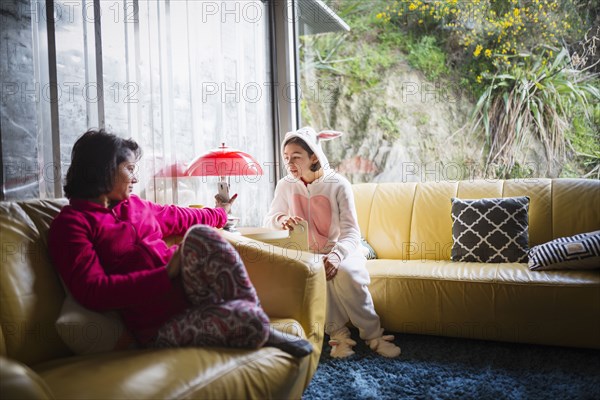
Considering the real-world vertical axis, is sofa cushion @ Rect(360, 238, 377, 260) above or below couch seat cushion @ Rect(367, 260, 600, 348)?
above

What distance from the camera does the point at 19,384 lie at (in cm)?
94

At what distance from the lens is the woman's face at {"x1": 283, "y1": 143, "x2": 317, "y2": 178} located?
97.0 inches

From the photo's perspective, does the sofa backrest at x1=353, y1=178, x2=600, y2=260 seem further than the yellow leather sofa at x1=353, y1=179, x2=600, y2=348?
Yes

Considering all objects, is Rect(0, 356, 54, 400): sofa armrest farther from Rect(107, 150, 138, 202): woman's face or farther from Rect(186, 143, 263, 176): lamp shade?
Rect(186, 143, 263, 176): lamp shade

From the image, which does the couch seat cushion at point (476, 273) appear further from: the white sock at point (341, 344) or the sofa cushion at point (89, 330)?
the sofa cushion at point (89, 330)

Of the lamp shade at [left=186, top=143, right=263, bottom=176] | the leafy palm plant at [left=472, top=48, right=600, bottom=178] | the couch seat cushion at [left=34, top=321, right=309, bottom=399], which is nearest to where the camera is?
the couch seat cushion at [left=34, top=321, right=309, bottom=399]

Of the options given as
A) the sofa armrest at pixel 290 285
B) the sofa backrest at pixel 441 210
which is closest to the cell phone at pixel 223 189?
the sofa armrest at pixel 290 285

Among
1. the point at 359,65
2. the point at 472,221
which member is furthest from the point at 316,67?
the point at 472,221

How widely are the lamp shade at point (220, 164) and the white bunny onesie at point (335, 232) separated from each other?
25cm

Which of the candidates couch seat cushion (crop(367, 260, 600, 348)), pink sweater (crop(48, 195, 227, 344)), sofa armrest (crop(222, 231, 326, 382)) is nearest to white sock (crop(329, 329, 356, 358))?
couch seat cushion (crop(367, 260, 600, 348))

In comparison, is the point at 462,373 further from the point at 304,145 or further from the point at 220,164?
the point at 220,164

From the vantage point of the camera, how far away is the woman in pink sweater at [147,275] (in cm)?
134

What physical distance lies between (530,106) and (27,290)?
10.5 feet

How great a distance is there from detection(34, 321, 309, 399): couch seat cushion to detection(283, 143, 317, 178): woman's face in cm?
125
